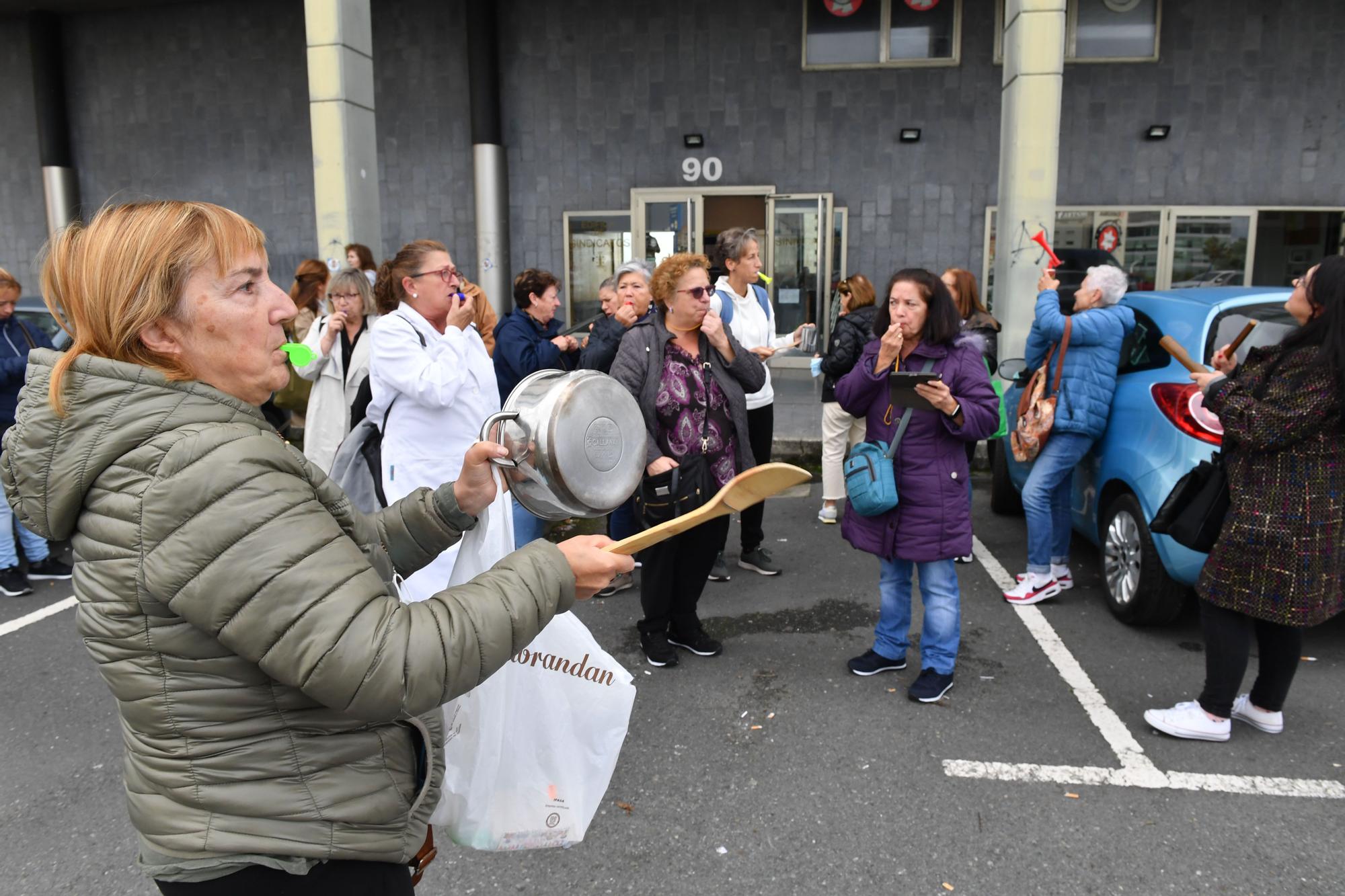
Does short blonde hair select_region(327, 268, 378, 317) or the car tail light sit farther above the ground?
short blonde hair select_region(327, 268, 378, 317)

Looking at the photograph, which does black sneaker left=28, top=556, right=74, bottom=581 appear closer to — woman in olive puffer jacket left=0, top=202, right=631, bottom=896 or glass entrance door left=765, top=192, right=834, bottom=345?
woman in olive puffer jacket left=0, top=202, right=631, bottom=896

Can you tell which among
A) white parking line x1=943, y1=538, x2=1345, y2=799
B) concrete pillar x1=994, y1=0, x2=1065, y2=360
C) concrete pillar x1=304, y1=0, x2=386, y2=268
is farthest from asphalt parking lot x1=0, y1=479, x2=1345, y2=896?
concrete pillar x1=304, y1=0, x2=386, y2=268

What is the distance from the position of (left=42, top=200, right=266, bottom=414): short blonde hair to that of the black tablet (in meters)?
2.67

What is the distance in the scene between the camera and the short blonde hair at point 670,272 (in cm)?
392

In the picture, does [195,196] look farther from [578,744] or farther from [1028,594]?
[578,744]

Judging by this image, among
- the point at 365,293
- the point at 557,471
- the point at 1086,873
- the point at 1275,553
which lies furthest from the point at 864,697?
the point at 365,293

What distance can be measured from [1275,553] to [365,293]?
174 inches

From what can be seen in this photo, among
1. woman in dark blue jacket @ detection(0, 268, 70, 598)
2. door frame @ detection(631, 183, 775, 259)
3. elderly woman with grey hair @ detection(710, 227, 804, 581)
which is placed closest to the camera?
woman in dark blue jacket @ detection(0, 268, 70, 598)

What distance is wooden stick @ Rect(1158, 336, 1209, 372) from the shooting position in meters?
3.87

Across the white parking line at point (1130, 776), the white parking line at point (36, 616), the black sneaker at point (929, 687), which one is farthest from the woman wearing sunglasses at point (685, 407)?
the white parking line at point (36, 616)

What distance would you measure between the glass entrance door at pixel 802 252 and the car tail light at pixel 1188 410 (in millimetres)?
7909

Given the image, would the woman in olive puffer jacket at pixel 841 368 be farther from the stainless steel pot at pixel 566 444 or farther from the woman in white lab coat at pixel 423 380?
the stainless steel pot at pixel 566 444

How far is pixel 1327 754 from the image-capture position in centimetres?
326

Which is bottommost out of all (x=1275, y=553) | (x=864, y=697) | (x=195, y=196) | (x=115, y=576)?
(x=864, y=697)
